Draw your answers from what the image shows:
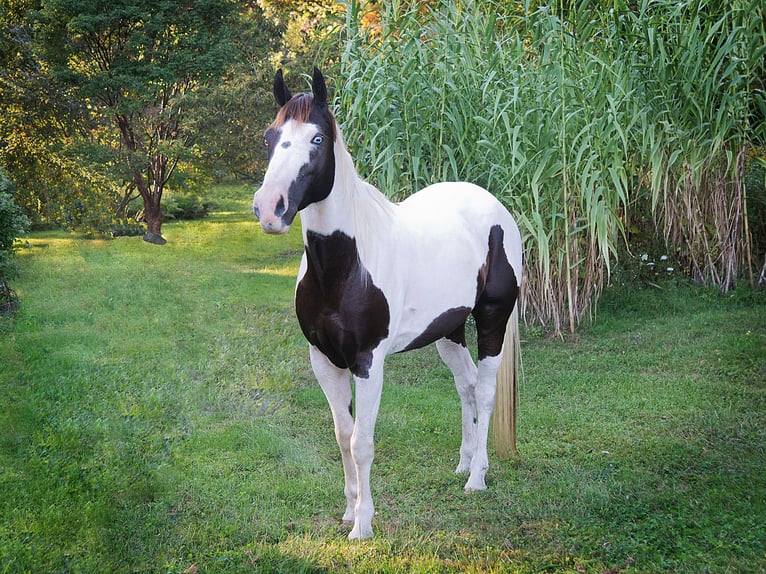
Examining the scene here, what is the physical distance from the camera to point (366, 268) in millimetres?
2172

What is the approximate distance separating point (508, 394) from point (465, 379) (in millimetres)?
203

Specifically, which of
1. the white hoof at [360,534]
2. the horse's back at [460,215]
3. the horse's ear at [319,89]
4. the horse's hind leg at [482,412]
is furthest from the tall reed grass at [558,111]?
the white hoof at [360,534]

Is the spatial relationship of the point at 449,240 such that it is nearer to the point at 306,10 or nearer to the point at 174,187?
the point at 174,187

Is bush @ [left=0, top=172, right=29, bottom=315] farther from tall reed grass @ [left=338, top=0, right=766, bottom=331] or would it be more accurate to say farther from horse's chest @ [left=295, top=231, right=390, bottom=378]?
horse's chest @ [left=295, top=231, right=390, bottom=378]

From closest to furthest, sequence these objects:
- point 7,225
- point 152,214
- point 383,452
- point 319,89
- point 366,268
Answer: point 319,89, point 366,268, point 383,452, point 7,225, point 152,214

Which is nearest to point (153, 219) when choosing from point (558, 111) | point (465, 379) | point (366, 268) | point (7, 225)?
point (7, 225)

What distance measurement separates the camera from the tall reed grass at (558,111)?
13.8ft

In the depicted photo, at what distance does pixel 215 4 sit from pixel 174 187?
2.36 metres

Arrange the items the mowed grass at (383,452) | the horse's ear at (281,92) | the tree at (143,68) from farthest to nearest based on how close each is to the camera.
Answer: the tree at (143,68)
the mowed grass at (383,452)
the horse's ear at (281,92)

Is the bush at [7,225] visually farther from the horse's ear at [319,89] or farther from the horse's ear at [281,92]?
the horse's ear at [319,89]

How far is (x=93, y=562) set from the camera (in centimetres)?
232

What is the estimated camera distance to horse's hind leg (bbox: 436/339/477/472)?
2840 millimetres

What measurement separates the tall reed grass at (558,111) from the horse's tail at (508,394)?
1.43 m

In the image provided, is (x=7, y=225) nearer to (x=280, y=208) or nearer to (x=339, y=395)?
(x=339, y=395)
